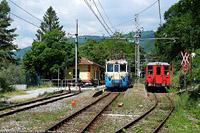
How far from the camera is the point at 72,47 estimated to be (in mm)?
31453

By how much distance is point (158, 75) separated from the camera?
2161 cm

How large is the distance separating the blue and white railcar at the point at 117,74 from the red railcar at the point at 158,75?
7.04 feet

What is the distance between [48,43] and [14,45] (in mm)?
20925

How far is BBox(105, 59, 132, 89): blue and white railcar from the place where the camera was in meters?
22.4

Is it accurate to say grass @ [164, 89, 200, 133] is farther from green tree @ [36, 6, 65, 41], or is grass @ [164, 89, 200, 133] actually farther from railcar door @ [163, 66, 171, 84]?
green tree @ [36, 6, 65, 41]

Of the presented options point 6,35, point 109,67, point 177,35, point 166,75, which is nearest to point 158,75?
point 166,75

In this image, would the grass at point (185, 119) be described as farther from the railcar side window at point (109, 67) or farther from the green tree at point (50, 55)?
the green tree at point (50, 55)

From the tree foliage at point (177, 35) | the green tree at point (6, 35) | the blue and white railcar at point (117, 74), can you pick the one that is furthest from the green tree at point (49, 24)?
the blue and white railcar at point (117, 74)

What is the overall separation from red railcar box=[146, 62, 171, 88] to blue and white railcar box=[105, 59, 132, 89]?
84.5 inches

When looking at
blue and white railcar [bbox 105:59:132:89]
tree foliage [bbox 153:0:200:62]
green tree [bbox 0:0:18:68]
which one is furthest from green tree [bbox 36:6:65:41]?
blue and white railcar [bbox 105:59:132:89]

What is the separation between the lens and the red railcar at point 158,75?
70.1 feet

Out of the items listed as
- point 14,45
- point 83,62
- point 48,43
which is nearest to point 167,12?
point 83,62

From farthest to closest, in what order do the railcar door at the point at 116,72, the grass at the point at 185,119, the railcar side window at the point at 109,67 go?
the railcar side window at the point at 109,67 < the railcar door at the point at 116,72 < the grass at the point at 185,119

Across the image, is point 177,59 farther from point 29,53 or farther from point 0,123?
point 0,123
